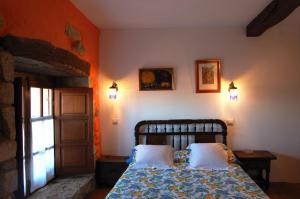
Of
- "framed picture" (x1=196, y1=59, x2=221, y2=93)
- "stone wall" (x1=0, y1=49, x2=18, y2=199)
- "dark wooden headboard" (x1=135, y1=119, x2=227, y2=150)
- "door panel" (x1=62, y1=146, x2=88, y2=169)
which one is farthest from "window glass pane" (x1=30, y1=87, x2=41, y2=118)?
"framed picture" (x1=196, y1=59, x2=221, y2=93)

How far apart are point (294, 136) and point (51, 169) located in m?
3.76

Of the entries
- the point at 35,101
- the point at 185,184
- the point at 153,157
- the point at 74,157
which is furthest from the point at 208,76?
the point at 35,101

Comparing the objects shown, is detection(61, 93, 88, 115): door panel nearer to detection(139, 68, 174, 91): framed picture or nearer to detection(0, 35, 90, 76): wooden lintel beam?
detection(0, 35, 90, 76): wooden lintel beam

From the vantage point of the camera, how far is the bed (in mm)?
2361

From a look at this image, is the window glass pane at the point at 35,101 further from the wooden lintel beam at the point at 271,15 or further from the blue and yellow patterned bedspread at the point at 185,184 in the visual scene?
the wooden lintel beam at the point at 271,15

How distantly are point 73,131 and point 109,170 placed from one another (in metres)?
0.82

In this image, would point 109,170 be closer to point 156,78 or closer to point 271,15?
point 156,78

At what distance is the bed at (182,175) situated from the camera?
7.75 feet

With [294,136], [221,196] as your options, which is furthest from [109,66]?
[294,136]

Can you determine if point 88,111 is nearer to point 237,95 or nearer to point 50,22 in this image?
point 50,22

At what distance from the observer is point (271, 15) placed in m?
3.05

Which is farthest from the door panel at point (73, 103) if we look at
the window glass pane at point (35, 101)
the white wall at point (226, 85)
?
the white wall at point (226, 85)

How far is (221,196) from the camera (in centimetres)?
227

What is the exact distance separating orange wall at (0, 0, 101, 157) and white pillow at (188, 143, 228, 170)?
5.13 feet
